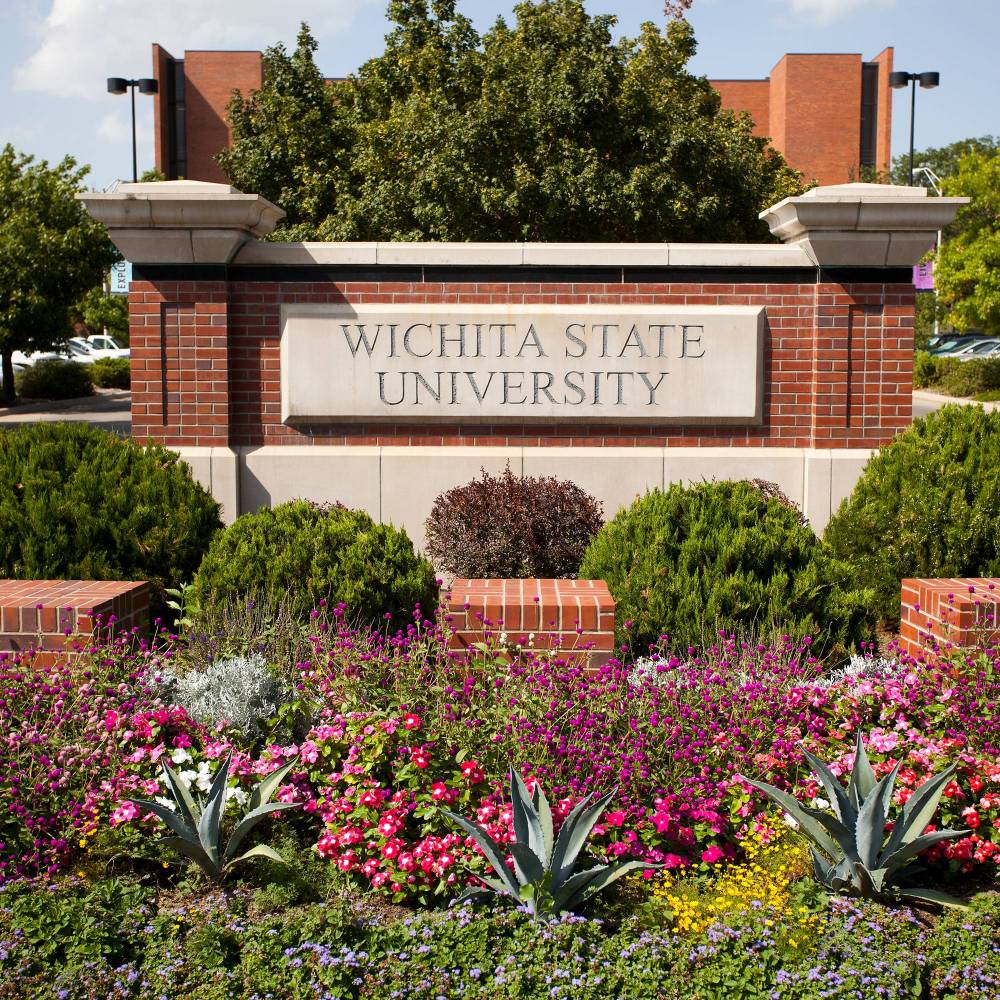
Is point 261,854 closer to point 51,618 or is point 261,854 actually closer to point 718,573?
point 51,618

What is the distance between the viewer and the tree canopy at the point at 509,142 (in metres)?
16.2

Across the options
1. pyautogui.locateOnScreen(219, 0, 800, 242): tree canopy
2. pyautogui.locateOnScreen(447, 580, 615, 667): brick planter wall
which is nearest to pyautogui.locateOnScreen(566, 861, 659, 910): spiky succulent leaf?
pyautogui.locateOnScreen(447, 580, 615, 667): brick planter wall

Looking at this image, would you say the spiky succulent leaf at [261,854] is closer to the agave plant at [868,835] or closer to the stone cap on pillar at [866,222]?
the agave plant at [868,835]

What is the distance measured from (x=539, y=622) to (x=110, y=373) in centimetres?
3559

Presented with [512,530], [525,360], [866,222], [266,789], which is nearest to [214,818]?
[266,789]

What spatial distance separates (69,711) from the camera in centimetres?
443

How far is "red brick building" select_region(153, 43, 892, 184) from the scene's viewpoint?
172ft

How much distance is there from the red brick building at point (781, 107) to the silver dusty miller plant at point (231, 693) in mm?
50795

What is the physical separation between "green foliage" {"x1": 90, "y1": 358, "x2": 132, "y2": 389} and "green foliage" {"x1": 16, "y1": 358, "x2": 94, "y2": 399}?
3471mm

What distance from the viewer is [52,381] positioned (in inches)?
1297

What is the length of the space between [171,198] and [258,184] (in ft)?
39.8

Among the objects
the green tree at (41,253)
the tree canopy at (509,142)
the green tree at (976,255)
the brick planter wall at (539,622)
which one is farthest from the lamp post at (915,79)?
the brick planter wall at (539,622)

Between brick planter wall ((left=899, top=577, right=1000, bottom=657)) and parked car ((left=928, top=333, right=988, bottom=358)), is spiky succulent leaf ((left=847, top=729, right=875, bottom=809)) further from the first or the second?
parked car ((left=928, top=333, right=988, bottom=358))

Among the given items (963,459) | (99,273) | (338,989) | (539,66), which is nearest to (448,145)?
(539,66)
